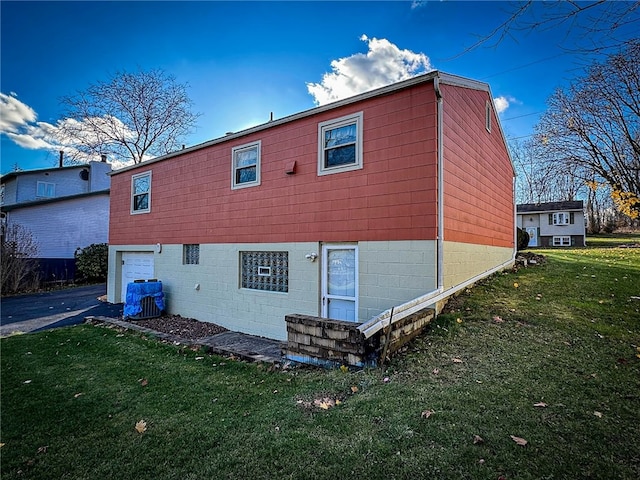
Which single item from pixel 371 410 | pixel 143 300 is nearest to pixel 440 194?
pixel 371 410

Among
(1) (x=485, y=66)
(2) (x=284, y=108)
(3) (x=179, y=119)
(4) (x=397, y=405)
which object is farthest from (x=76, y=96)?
(4) (x=397, y=405)

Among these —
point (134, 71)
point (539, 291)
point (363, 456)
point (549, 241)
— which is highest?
point (134, 71)

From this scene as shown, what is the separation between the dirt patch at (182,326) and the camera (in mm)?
8336

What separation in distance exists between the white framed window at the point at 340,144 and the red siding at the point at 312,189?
0.13m

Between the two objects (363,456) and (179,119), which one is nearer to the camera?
(363,456)

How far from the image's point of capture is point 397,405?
3.28 metres

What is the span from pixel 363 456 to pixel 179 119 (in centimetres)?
2515

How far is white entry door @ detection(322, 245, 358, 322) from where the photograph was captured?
21.6 feet

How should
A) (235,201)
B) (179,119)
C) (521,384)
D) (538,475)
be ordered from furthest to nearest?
(179,119), (235,201), (521,384), (538,475)

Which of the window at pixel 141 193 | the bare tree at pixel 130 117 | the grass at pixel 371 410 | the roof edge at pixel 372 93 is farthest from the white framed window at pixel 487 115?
the bare tree at pixel 130 117

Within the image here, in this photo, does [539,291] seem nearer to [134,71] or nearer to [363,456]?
[363,456]

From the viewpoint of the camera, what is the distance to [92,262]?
58.1 ft

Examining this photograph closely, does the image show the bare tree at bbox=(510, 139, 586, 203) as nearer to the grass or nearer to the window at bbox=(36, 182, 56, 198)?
the grass

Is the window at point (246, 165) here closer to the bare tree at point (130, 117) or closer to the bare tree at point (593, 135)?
the bare tree at point (593, 135)
